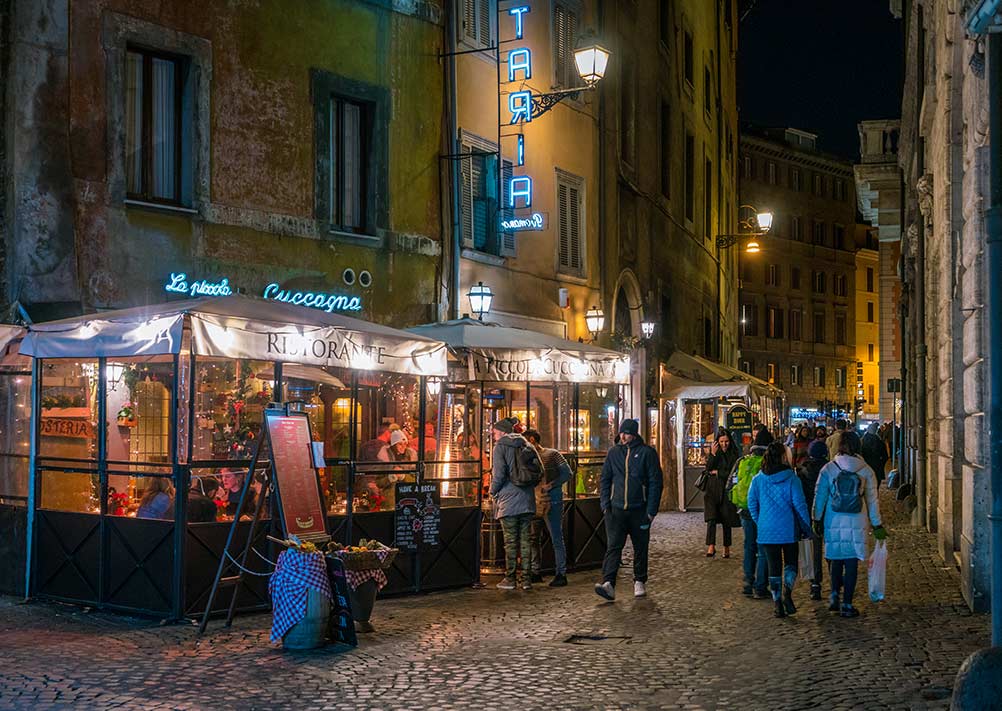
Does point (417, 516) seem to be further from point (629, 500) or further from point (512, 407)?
point (512, 407)

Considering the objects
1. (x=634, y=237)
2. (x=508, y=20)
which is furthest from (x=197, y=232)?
(x=634, y=237)

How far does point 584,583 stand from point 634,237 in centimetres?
1326

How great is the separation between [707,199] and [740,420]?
12.8 meters

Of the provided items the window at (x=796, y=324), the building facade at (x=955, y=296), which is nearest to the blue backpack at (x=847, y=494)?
the building facade at (x=955, y=296)

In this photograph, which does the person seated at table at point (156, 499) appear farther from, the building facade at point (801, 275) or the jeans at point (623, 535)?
the building facade at point (801, 275)

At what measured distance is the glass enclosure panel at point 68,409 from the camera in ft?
41.5

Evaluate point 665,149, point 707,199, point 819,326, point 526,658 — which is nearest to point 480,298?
point 526,658

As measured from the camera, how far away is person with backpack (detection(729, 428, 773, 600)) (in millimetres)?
13266

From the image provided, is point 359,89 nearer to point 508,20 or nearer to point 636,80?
point 508,20

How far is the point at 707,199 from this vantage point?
36219 mm

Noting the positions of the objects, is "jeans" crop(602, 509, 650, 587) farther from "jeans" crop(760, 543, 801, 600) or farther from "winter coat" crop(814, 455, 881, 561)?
"winter coat" crop(814, 455, 881, 561)

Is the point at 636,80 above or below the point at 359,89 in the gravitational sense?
above

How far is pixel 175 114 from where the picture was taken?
1538 centimetres

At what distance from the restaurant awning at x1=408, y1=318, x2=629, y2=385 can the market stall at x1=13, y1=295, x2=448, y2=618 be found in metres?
1.32
